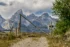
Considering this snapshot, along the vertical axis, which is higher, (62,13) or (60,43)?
(62,13)

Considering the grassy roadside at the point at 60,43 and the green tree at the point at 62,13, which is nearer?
the grassy roadside at the point at 60,43

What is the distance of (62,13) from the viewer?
108 feet

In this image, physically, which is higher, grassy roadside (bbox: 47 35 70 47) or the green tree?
the green tree

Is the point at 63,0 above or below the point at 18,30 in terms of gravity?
above

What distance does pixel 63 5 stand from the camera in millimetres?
32656

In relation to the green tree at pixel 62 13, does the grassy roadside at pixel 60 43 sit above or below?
below

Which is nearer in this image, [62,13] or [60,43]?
[60,43]

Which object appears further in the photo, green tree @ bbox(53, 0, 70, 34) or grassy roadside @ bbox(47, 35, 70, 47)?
green tree @ bbox(53, 0, 70, 34)

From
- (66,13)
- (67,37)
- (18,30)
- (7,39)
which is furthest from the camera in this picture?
(18,30)

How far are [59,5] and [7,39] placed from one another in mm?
8188

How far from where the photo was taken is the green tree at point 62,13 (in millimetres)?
32656

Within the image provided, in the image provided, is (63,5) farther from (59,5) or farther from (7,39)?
(7,39)

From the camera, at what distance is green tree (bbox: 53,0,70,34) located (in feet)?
107

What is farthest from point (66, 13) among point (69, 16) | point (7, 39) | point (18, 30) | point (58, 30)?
point (18, 30)
